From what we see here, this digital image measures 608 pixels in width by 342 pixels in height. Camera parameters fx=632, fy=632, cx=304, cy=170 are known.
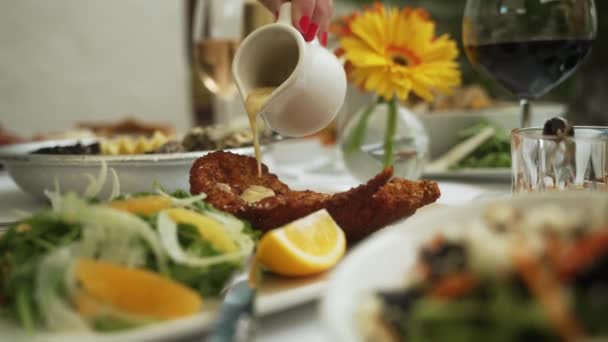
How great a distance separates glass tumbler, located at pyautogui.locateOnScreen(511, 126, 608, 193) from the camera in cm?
107

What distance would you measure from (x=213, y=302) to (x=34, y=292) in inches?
8.9

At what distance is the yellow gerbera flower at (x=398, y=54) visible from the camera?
1.61 metres

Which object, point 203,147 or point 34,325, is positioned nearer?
point 34,325

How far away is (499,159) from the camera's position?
1.91m

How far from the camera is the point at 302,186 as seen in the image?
1.66 metres

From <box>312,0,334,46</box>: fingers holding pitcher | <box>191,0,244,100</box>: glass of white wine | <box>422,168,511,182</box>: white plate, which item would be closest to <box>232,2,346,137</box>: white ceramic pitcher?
<box>312,0,334,46</box>: fingers holding pitcher

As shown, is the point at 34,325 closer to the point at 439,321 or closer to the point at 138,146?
the point at 439,321

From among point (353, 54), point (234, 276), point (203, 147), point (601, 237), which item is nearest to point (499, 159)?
point (353, 54)

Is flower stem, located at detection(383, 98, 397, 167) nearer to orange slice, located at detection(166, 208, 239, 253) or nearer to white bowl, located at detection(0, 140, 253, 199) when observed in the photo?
white bowl, located at detection(0, 140, 253, 199)

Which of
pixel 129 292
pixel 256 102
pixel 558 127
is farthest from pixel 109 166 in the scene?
pixel 558 127

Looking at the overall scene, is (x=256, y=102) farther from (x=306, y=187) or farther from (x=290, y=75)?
(x=306, y=187)

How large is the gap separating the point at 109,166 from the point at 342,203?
64cm

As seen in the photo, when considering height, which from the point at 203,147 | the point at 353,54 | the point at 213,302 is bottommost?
the point at 213,302

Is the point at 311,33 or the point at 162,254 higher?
the point at 311,33
